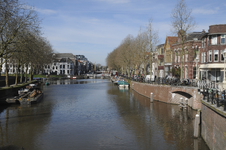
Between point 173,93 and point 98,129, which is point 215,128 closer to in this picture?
point 98,129

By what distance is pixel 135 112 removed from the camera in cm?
2534

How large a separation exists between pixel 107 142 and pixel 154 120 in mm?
7742

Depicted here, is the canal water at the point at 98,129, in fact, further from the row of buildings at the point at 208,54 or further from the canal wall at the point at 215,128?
the row of buildings at the point at 208,54

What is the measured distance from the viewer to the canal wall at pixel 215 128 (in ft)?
36.5

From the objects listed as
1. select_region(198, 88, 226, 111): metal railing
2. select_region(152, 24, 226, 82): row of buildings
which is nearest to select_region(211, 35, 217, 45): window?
select_region(152, 24, 226, 82): row of buildings

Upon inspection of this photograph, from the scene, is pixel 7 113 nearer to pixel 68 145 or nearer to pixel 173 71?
pixel 68 145

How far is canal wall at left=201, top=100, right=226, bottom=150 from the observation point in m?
11.1

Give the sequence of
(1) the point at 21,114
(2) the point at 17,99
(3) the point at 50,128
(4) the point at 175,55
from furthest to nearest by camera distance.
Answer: (4) the point at 175,55
(2) the point at 17,99
(1) the point at 21,114
(3) the point at 50,128

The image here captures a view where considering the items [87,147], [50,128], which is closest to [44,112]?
[50,128]

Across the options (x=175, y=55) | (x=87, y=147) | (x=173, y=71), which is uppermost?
(x=175, y=55)

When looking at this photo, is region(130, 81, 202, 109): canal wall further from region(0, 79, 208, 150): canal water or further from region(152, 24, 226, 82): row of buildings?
region(152, 24, 226, 82): row of buildings

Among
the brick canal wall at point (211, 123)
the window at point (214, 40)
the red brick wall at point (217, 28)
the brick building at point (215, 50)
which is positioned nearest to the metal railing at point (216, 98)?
the brick canal wall at point (211, 123)

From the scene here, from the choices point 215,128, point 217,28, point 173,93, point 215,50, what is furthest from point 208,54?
point 215,128

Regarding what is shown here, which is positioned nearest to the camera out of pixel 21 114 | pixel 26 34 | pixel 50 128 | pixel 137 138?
pixel 137 138
